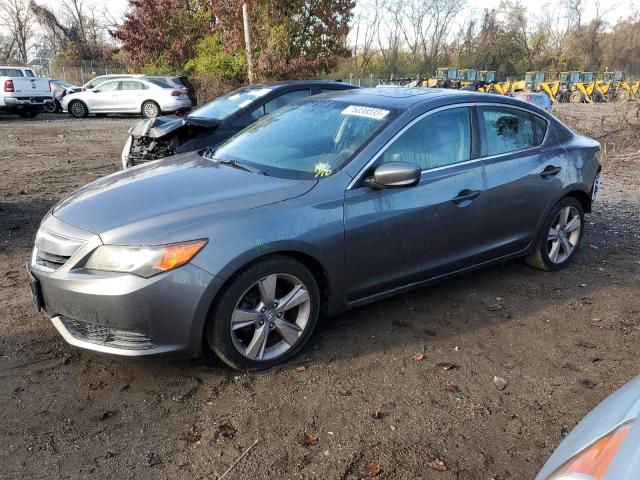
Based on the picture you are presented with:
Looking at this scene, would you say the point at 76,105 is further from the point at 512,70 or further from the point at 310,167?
the point at 512,70

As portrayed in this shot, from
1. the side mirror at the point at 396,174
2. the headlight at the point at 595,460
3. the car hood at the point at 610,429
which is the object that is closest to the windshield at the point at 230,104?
the side mirror at the point at 396,174

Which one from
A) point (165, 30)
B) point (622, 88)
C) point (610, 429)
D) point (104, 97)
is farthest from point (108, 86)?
point (622, 88)

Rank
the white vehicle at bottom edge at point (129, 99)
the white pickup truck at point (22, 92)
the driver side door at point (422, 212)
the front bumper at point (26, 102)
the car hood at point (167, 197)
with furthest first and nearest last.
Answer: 1. the white vehicle at bottom edge at point (129, 99)
2. the front bumper at point (26, 102)
3. the white pickup truck at point (22, 92)
4. the driver side door at point (422, 212)
5. the car hood at point (167, 197)

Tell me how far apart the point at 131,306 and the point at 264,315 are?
2.53 ft

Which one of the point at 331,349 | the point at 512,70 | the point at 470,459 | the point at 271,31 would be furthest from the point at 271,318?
the point at 512,70

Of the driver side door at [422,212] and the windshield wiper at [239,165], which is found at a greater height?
the windshield wiper at [239,165]

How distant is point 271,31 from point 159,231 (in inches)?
809

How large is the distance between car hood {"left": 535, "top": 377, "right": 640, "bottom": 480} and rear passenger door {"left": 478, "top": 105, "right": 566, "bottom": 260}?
2.41 m

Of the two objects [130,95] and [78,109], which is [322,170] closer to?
[130,95]

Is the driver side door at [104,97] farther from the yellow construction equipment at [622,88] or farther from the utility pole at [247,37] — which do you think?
the yellow construction equipment at [622,88]

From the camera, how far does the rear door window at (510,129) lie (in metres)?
4.29

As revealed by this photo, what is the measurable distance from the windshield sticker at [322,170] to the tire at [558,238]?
2256mm

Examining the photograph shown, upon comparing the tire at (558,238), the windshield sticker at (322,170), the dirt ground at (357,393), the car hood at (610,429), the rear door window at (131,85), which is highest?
the rear door window at (131,85)

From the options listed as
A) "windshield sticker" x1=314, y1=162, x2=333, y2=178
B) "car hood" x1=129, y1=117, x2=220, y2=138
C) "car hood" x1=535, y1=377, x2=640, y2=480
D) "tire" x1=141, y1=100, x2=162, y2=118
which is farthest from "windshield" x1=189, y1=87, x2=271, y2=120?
"tire" x1=141, y1=100, x2=162, y2=118
